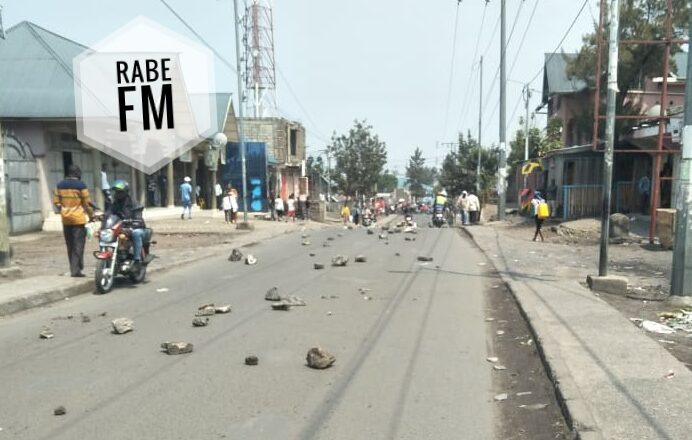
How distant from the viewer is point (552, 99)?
40.2m

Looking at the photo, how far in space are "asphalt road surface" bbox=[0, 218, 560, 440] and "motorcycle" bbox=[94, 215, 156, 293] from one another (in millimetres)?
288

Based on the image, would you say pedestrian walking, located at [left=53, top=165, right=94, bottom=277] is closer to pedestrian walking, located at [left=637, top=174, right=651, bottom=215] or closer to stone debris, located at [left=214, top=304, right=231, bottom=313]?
stone debris, located at [left=214, top=304, right=231, bottom=313]

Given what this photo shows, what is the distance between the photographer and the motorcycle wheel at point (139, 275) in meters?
10.1

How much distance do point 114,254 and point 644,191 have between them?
19483 millimetres

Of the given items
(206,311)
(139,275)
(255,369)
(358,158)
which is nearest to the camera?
(255,369)

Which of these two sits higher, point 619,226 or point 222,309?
point 619,226

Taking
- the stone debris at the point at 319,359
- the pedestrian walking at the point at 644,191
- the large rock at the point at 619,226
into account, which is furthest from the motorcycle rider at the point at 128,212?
the pedestrian walking at the point at 644,191

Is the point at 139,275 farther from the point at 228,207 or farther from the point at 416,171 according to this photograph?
the point at 416,171

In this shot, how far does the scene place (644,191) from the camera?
73.2 feet

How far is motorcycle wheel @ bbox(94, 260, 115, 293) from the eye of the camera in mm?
9172

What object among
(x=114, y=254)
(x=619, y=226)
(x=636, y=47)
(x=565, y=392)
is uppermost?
(x=636, y=47)

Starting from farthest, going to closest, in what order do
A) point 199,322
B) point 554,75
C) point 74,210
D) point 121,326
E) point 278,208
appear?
point 554,75
point 278,208
point 74,210
point 199,322
point 121,326

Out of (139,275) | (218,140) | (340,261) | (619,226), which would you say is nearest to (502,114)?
(619,226)

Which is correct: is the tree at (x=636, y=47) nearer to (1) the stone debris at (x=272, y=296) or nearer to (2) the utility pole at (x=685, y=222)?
(2) the utility pole at (x=685, y=222)
